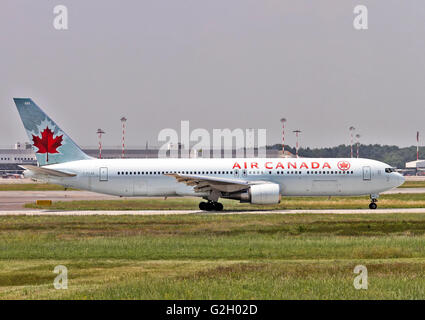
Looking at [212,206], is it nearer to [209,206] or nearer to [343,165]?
[209,206]

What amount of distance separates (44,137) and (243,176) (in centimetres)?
1590

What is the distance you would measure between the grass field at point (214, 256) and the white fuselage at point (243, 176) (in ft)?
25.1

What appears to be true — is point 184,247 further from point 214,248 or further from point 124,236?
point 124,236

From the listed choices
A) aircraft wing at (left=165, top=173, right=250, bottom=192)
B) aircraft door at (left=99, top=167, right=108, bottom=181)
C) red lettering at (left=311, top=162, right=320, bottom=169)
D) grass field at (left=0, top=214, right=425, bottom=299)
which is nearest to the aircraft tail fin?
aircraft door at (left=99, top=167, right=108, bottom=181)

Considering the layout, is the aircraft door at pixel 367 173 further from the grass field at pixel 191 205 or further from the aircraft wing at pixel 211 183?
the aircraft wing at pixel 211 183

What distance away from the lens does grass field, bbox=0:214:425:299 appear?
619 inches

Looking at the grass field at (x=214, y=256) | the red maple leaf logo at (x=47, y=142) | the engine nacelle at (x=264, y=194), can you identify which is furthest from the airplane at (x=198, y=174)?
the grass field at (x=214, y=256)

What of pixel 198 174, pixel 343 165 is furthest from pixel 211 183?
pixel 343 165

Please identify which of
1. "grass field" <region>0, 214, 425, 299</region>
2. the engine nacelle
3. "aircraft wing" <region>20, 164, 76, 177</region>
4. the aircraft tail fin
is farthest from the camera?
the aircraft tail fin

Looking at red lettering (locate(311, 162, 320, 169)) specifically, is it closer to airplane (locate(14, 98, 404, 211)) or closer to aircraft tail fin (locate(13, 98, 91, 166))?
airplane (locate(14, 98, 404, 211))

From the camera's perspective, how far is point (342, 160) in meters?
48.3

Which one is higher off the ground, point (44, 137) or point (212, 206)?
point (44, 137)

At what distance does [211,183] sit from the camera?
4594 centimetres

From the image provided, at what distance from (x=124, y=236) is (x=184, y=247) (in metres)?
5.06
